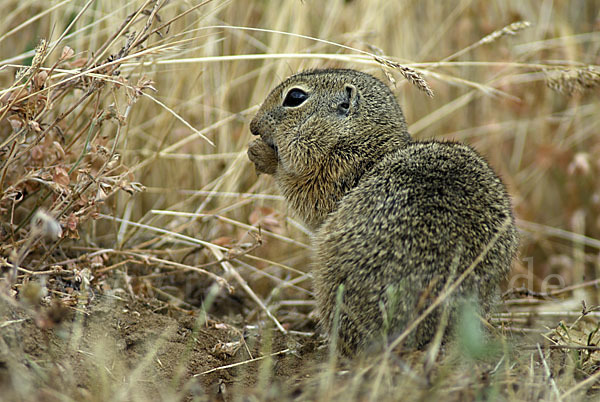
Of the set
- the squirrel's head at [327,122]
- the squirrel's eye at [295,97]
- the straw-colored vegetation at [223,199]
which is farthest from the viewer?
the squirrel's eye at [295,97]

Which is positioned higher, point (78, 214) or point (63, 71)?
point (63, 71)

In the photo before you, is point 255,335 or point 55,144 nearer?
point 55,144

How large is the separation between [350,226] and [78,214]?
138cm

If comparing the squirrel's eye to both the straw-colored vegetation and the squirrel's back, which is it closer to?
the straw-colored vegetation

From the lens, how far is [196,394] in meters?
2.79

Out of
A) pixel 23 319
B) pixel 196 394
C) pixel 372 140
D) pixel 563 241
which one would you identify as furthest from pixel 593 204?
pixel 23 319

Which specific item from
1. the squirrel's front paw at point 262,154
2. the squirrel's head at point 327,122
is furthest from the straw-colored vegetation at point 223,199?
the squirrel's front paw at point 262,154

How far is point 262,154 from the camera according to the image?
3.84 meters

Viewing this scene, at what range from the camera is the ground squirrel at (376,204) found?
2855mm

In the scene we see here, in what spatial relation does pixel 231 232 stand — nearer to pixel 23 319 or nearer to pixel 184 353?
pixel 184 353

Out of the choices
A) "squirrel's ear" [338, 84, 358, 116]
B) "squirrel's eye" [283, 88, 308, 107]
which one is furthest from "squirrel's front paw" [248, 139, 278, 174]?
"squirrel's ear" [338, 84, 358, 116]

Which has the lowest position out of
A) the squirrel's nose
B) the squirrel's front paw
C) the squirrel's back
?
the squirrel's back

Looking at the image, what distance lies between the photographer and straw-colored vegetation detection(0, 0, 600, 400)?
8.83 ft

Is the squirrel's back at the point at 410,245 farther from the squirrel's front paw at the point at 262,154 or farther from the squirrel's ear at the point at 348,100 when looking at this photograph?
the squirrel's front paw at the point at 262,154
